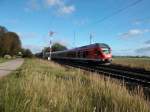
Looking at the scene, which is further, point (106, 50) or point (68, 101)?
point (106, 50)

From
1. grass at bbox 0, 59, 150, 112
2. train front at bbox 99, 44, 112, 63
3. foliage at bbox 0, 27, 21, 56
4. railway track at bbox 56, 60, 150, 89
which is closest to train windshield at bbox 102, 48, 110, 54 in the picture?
train front at bbox 99, 44, 112, 63

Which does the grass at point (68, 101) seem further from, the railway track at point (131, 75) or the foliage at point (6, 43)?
the foliage at point (6, 43)

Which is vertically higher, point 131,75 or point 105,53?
point 105,53

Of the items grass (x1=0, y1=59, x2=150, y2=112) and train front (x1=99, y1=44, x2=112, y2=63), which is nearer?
grass (x1=0, y1=59, x2=150, y2=112)

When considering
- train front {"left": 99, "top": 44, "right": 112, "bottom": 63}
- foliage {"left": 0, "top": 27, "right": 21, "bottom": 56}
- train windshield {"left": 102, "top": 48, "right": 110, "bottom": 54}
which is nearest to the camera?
train front {"left": 99, "top": 44, "right": 112, "bottom": 63}

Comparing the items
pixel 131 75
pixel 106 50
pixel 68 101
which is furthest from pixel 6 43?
pixel 68 101

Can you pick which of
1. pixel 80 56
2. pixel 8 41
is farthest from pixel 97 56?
pixel 8 41

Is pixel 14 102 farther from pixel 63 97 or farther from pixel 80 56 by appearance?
pixel 80 56

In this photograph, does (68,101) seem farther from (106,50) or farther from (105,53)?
(106,50)

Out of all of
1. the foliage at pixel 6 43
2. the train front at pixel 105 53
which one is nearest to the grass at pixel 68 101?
the train front at pixel 105 53

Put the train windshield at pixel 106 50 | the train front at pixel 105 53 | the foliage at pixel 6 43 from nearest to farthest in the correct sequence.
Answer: the train front at pixel 105 53 → the train windshield at pixel 106 50 → the foliage at pixel 6 43

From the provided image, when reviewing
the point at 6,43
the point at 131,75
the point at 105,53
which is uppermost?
the point at 6,43

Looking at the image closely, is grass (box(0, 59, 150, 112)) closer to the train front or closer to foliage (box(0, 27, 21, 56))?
the train front

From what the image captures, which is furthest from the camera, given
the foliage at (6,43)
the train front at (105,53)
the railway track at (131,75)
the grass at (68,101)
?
the foliage at (6,43)
